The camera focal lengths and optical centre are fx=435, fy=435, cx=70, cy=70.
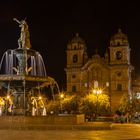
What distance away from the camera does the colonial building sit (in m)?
91.2

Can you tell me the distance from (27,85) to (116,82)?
215 feet

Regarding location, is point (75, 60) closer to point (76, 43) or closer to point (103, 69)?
point (76, 43)

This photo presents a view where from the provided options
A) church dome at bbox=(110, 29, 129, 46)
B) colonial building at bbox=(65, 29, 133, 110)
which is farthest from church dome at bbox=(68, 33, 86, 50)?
church dome at bbox=(110, 29, 129, 46)

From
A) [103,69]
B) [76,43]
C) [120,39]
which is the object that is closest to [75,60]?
[76,43]

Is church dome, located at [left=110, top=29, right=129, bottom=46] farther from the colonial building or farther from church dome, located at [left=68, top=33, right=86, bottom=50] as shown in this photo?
church dome, located at [left=68, top=33, right=86, bottom=50]

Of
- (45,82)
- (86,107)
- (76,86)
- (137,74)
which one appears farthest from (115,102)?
(45,82)

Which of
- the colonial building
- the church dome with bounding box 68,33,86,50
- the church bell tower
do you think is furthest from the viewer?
the church dome with bounding box 68,33,86,50

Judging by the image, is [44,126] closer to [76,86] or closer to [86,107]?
[86,107]

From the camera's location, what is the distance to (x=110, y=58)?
309ft

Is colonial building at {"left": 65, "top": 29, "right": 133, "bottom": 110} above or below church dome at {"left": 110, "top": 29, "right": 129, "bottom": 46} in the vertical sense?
below

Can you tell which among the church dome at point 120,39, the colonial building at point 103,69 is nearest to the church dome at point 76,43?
the colonial building at point 103,69

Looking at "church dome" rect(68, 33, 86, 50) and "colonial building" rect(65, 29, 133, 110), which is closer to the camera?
"colonial building" rect(65, 29, 133, 110)

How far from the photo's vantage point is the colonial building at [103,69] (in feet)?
299

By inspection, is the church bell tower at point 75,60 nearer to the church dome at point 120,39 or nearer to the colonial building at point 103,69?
the colonial building at point 103,69
